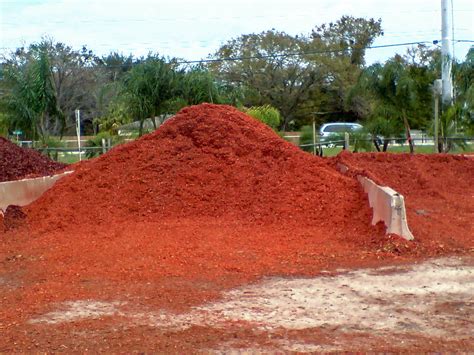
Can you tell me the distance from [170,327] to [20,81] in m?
18.7

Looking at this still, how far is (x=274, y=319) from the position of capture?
5.77 meters

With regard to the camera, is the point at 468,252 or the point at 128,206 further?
the point at 128,206

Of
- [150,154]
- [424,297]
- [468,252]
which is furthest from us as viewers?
[150,154]

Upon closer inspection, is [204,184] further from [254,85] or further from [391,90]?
[254,85]

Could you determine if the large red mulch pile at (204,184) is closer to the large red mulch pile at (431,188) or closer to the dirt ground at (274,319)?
the large red mulch pile at (431,188)

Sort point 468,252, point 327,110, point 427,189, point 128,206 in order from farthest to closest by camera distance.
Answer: point 327,110
point 427,189
point 128,206
point 468,252

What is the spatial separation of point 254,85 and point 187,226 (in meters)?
39.4

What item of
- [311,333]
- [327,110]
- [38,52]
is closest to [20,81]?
[38,52]

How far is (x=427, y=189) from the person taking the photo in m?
13.1

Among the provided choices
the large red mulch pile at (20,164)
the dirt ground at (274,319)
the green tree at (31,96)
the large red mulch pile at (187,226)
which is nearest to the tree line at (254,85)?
the green tree at (31,96)

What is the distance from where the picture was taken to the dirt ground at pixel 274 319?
514 centimetres

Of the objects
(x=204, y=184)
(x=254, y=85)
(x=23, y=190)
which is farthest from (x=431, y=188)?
(x=254, y=85)

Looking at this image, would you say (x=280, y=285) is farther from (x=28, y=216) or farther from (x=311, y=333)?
(x=28, y=216)

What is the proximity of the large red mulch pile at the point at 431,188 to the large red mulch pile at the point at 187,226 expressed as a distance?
54 cm
